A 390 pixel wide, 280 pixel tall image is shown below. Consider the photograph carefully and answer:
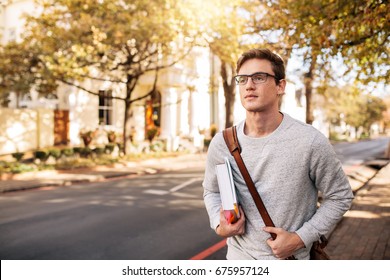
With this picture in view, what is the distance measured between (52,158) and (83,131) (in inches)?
199

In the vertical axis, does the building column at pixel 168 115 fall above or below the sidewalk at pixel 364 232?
above

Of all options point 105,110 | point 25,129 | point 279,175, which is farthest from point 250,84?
point 105,110

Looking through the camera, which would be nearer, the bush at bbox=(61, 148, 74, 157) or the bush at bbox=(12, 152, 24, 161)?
the bush at bbox=(12, 152, 24, 161)

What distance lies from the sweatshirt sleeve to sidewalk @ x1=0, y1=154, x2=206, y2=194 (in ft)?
35.9

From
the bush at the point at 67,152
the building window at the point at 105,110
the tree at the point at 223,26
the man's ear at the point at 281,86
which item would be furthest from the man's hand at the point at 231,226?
the building window at the point at 105,110

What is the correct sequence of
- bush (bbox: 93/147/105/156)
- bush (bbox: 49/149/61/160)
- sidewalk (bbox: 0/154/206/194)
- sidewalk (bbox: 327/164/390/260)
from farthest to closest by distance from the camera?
bush (bbox: 93/147/105/156), bush (bbox: 49/149/61/160), sidewalk (bbox: 0/154/206/194), sidewalk (bbox: 327/164/390/260)

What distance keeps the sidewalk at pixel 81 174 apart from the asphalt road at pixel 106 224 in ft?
2.54

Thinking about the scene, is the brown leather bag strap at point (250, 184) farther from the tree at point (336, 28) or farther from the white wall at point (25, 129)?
the white wall at point (25, 129)

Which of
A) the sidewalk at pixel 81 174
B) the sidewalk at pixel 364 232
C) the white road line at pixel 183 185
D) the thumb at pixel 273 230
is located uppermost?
the thumb at pixel 273 230

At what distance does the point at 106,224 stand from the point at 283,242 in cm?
587

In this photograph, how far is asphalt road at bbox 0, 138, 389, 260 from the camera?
5855mm

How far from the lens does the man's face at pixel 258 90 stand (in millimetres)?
2143

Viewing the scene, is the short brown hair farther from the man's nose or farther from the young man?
the man's nose

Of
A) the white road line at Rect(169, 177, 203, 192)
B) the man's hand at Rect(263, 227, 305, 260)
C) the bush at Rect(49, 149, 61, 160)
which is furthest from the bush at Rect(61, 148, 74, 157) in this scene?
the man's hand at Rect(263, 227, 305, 260)
